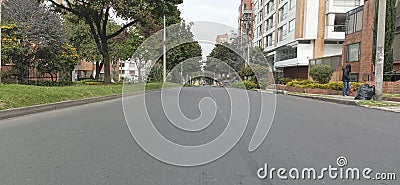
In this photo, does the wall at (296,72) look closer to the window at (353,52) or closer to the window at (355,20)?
the window at (355,20)

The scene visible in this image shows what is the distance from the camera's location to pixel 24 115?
9.75 meters

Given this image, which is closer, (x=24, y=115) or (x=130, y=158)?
(x=130, y=158)

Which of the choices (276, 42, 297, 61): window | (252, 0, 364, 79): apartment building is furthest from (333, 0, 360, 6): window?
(276, 42, 297, 61): window

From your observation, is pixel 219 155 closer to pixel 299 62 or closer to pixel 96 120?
pixel 96 120

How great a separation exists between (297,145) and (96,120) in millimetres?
5344

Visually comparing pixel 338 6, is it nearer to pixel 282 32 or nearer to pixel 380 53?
pixel 282 32

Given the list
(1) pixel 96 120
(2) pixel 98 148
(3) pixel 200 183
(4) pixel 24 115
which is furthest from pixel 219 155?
(4) pixel 24 115

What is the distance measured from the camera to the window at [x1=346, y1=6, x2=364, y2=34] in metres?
28.1

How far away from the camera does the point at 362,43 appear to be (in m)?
26.8

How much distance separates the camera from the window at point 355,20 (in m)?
28.1

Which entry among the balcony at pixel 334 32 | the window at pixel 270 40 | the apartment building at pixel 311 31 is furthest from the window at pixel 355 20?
the window at pixel 270 40

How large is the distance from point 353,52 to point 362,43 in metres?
1.84

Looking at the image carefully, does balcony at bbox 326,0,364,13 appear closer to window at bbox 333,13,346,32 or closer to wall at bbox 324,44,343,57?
window at bbox 333,13,346,32

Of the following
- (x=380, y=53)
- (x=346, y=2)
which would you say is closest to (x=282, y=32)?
(x=346, y=2)
